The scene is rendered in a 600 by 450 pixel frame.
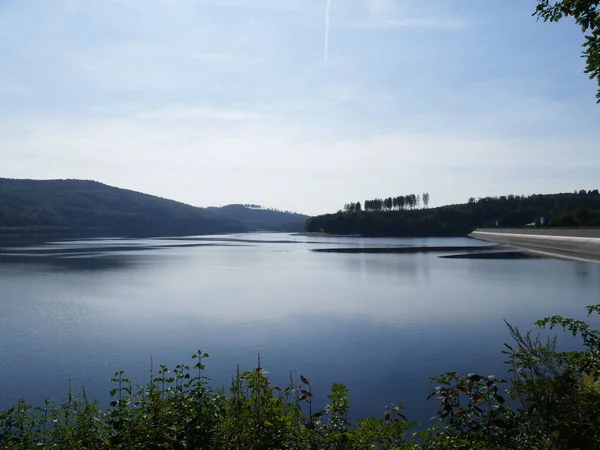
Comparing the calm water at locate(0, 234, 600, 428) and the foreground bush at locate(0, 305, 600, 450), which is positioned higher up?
the foreground bush at locate(0, 305, 600, 450)

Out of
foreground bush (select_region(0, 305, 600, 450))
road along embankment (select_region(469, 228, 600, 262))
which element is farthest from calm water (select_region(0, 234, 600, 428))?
road along embankment (select_region(469, 228, 600, 262))

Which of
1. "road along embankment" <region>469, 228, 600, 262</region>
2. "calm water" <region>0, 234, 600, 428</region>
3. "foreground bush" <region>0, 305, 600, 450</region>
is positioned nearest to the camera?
"foreground bush" <region>0, 305, 600, 450</region>

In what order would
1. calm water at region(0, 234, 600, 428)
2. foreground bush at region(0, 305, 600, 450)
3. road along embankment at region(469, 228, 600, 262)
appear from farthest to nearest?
road along embankment at region(469, 228, 600, 262)
calm water at region(0, 234, 600, 428)
foreground bush at region(0, 305, 600, 450)

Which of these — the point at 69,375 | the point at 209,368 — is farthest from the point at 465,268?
the point at 69,375

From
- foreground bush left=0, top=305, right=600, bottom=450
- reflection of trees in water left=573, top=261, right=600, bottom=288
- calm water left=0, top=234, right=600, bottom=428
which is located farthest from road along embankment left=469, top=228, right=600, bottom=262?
foreground bush left=0, top=305, right=600, bottom=450

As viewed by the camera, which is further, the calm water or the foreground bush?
the calm water

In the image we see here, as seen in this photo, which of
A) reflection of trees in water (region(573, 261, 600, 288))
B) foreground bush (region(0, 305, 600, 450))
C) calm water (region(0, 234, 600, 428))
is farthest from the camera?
reflection of trees in water (region(573, 261, 600, 288))

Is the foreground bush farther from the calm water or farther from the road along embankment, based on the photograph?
the road along embankment

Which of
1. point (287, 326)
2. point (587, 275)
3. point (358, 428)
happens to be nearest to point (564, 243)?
point (587, 275)

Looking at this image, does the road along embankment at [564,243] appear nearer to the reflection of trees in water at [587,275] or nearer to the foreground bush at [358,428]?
the reflection of trees in water at [587,275]

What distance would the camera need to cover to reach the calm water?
15234mm

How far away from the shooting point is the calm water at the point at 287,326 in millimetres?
15234

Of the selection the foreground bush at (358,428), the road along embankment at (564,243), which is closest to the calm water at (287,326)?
the foreground bush at (358,428)

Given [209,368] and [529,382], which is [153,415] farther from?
[209,368]
